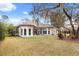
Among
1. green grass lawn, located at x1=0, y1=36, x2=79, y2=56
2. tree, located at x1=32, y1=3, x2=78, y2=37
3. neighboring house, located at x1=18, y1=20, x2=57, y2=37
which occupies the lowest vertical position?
green grass lawn, located at x1=0, y1=36, x2=79, y2=56

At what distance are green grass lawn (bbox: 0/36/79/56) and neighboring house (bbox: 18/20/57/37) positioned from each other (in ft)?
0.13

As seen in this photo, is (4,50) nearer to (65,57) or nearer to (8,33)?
(8,33)

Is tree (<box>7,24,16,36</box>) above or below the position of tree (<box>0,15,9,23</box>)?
below

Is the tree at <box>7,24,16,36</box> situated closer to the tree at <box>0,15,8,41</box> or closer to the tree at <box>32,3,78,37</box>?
the tree at <box>0,15,8,41</box>

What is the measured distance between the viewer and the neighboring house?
2.40m

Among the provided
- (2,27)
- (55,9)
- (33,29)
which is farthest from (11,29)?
(55,9)

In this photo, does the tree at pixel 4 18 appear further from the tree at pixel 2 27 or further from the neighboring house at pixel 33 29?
the neighboring house at pixel 33 29

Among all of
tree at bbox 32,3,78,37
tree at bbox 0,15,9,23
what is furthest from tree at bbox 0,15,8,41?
tree at bbox 32,3,78,37

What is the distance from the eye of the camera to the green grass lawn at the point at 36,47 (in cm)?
239

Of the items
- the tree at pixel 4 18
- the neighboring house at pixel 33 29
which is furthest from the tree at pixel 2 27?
the neighboring house at pixel 33 29

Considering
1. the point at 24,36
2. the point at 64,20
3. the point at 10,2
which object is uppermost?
the point at 10,2

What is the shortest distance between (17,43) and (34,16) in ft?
1.01

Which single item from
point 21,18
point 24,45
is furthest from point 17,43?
point 21,18

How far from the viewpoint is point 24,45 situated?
2406 millimetres
